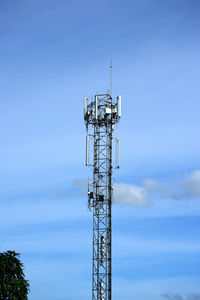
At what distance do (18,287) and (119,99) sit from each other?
26842mm

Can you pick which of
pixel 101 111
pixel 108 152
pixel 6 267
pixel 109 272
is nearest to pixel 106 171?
pixel 108 152

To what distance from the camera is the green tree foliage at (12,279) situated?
60.8 metres

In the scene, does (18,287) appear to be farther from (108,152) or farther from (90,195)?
(108,152)

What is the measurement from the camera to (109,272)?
59.8 metres

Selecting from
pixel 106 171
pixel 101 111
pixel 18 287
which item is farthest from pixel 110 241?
pixel 101 111

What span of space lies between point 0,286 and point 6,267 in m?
2.75

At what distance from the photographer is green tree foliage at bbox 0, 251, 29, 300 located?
200ft

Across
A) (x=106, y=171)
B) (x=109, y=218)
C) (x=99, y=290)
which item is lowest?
(x=99, y=290)

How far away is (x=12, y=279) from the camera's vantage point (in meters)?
62.3

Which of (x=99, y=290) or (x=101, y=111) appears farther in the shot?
(x=101, y=111)

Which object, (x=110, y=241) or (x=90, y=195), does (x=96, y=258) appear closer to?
(x=110, y=241)

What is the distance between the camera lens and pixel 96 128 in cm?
6431

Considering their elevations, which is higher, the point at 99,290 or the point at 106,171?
the point at 106,171

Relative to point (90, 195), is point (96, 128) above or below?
above
